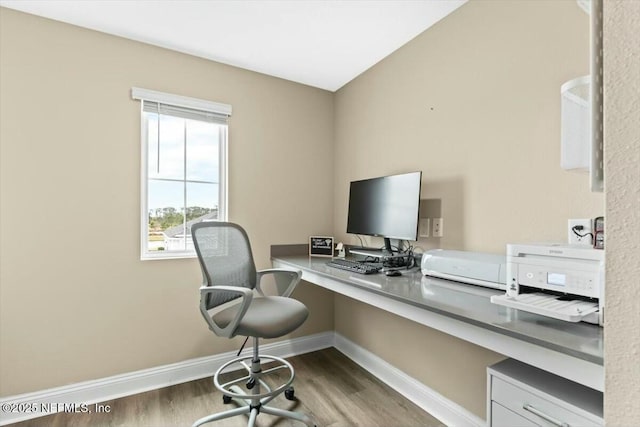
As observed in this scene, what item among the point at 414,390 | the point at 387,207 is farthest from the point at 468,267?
the point at 414,390

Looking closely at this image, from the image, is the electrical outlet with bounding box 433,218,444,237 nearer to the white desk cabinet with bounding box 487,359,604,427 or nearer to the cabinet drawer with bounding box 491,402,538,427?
the white desk cabinet with bounding box 487,359,604,427

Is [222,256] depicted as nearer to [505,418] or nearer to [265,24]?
[265,24]

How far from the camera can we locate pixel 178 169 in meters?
2.42

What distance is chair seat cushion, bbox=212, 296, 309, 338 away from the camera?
5.45ft

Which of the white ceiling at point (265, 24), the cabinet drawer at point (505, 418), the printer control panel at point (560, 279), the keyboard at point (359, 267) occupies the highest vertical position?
the white ceiling at point (265, 24)

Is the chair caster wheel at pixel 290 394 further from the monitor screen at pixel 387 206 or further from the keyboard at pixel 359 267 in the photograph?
the monitor screen at pixel 387 206

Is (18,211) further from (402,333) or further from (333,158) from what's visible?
(402,333)

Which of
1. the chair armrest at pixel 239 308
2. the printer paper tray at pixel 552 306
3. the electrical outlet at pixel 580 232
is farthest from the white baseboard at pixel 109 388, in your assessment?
the electrical outlet at pixel 580 232

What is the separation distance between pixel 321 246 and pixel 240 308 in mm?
1182

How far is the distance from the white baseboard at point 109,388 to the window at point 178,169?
81 cm

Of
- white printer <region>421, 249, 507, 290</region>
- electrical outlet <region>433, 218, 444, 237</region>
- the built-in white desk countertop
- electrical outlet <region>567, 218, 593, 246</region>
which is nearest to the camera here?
the built-in white desk countertop

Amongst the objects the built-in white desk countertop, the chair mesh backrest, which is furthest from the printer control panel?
the chair mesh backrest

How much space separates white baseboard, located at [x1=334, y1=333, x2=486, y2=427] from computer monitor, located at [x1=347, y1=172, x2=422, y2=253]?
0.87 metres

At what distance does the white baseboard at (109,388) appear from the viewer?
189 cm
